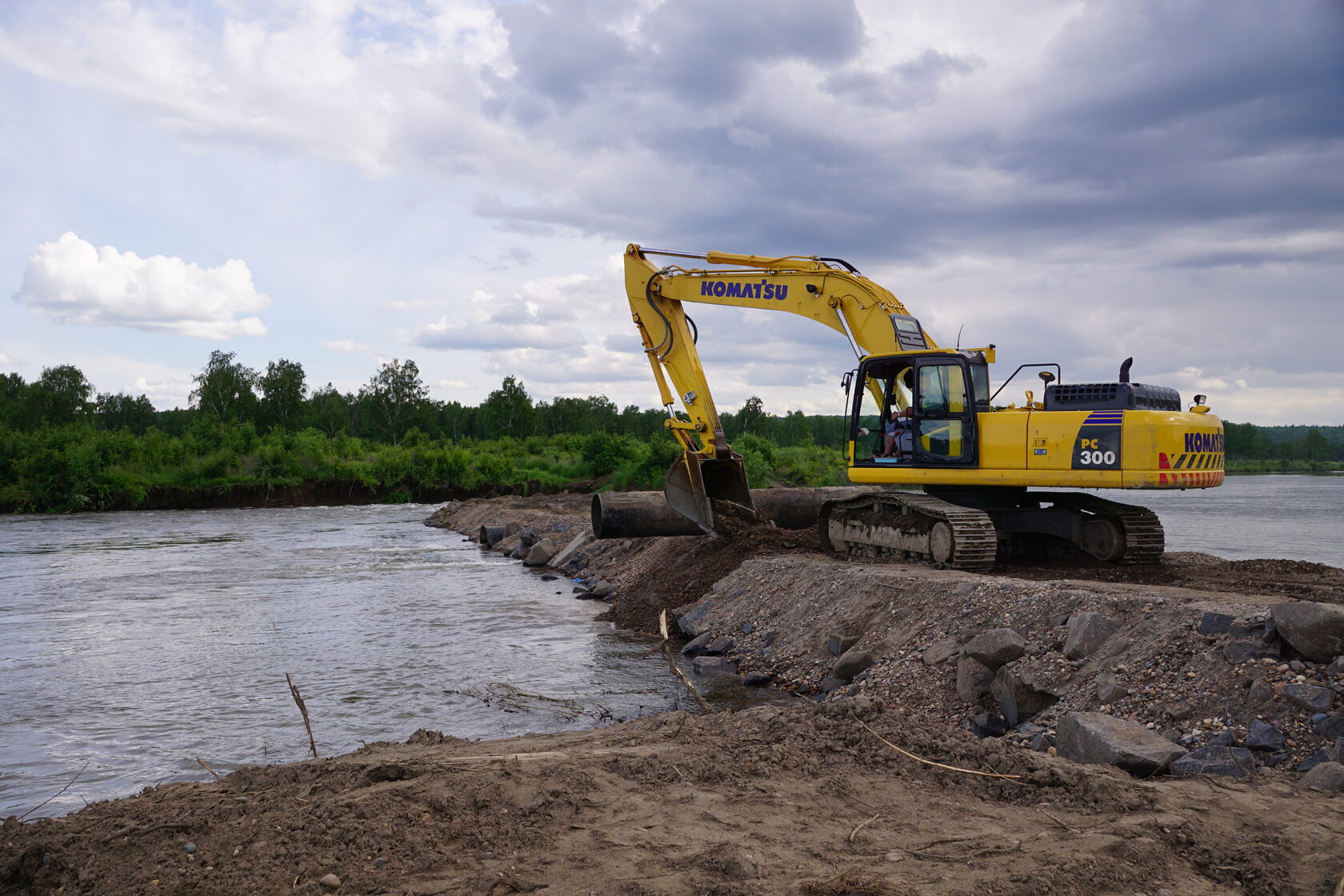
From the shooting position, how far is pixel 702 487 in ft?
51.5

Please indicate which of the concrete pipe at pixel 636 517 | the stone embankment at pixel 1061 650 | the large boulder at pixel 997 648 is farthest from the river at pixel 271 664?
the large boulder at pixel 997 648

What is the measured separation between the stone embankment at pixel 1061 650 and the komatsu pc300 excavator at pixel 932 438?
797 mm

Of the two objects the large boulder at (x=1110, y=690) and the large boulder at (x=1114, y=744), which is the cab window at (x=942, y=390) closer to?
the large boulder at (x=1110, y=690)

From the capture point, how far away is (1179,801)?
5.15m

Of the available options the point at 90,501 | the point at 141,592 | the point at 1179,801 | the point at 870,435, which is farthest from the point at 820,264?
the point at 90,501

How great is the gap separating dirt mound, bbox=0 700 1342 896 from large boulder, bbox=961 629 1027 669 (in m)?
2.35

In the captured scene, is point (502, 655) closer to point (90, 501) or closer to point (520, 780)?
point (520, 780)

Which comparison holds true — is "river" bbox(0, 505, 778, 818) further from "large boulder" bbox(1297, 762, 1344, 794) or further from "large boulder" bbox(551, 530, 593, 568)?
"large boulder" bbox(1297, 762, 1344, 794)

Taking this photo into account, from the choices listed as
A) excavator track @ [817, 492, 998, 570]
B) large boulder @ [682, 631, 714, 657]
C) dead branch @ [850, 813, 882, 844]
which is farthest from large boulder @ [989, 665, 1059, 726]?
large boulder @ [682, 631, 714, 657]

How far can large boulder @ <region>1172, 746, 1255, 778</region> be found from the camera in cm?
587

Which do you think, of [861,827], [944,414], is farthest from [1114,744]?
[944,414]

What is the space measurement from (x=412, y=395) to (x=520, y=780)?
3366 inches

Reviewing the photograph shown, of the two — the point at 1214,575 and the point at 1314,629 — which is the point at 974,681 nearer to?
the point at 1314,629

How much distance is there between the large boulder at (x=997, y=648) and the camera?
8.27m
